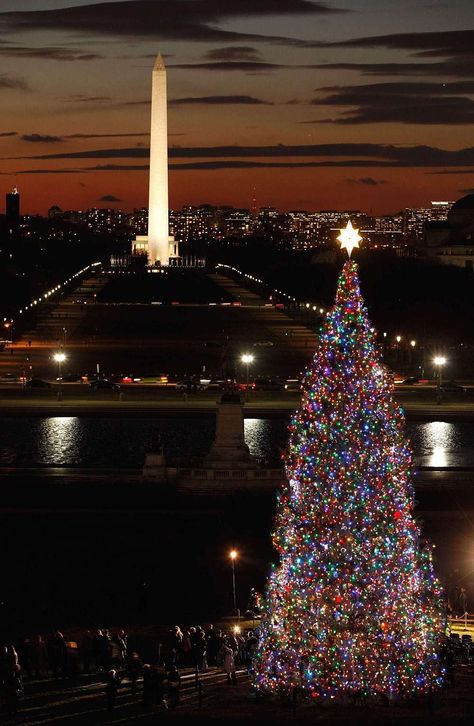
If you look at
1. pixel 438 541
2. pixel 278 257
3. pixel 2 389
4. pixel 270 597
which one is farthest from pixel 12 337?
pixel 278 257

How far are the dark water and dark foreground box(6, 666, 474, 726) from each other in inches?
630

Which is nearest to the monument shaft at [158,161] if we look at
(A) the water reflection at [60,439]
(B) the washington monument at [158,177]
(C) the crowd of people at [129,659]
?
(B) the washington monument at [158,177]

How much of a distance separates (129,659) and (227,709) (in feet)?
6.69

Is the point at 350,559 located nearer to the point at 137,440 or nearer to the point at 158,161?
the point at 137,440

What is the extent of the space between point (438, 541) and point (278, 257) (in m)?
158

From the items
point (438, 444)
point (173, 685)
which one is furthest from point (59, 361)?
point (173, 685)

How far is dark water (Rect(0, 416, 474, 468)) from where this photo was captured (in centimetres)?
3578

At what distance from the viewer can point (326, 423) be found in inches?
Result: 625

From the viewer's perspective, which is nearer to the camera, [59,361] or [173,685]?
[173,685]

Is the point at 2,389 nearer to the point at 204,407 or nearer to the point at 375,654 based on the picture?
the point at 204,407

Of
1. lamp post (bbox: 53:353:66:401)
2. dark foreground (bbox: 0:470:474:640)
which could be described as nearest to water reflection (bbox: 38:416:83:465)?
dark foreground (bbox: 0:470:474:640)

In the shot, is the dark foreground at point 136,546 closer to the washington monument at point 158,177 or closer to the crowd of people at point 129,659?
the crowd of people at point 129,659

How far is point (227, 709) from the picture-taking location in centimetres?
1569

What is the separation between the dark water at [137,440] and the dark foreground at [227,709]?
1599 centimetres
